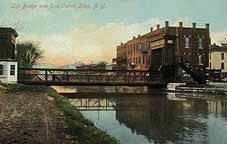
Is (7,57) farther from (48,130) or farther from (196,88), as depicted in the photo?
(48,130)

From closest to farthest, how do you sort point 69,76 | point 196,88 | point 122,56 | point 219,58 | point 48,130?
point 48,130 → point 196,88 → point 69,76 → point 219,58 → point 122,56

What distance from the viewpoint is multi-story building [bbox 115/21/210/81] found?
5334 centimetres

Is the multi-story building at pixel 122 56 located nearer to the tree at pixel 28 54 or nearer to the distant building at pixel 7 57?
the tree at pixel 28 54

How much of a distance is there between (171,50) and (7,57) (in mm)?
20315

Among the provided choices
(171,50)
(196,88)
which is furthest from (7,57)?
(196,88)

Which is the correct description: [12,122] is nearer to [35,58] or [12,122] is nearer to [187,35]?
[187,35]

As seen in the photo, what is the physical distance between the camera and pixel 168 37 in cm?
5256

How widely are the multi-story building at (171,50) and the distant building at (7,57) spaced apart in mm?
18803

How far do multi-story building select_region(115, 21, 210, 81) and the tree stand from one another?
70.0 feet

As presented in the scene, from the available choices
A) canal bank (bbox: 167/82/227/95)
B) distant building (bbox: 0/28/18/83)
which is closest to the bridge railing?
distant building (bbox: 0/28/18/83)

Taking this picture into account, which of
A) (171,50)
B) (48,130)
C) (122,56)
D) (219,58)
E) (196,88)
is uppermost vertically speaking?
(122,56)

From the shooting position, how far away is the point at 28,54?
9306cm

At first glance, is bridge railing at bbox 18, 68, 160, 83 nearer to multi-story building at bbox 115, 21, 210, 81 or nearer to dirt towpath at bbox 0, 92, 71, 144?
Result: multi-story building at bbox 115, 21, 210, 81

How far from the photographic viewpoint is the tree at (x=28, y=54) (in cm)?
8650
